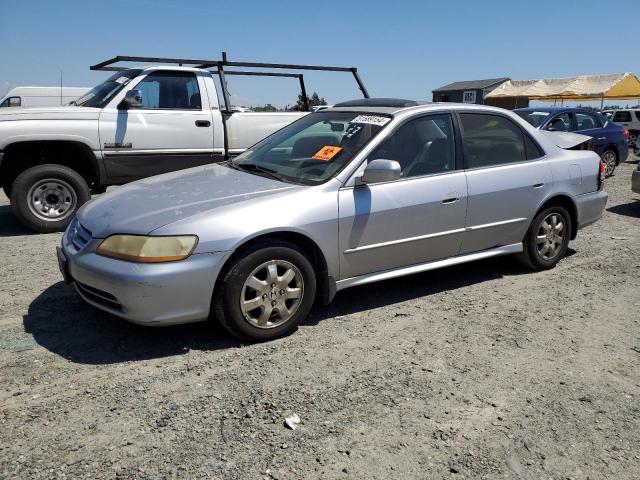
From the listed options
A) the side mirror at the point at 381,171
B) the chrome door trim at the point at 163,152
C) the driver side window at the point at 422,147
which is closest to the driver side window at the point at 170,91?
the chrome door trim at the point at 163,152

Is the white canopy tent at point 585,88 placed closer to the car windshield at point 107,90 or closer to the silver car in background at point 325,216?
the silver car in background at point 325,216

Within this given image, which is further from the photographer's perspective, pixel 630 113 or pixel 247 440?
pixel 630 113

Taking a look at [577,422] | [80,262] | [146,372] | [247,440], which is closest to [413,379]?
[577,422]

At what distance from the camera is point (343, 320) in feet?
12.7


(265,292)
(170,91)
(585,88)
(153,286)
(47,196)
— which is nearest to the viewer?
(153,286)

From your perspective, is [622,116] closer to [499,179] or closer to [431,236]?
[499,179]

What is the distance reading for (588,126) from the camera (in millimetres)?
11211

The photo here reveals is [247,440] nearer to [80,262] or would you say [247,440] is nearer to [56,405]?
[56,405]

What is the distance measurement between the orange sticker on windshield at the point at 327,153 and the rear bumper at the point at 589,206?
2.52 metres

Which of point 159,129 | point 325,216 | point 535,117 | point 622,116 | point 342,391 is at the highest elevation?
point 622,116

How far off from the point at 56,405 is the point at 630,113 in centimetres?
2282

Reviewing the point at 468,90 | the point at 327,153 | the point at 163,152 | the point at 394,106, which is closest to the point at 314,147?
the point at 327,153

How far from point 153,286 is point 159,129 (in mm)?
3996

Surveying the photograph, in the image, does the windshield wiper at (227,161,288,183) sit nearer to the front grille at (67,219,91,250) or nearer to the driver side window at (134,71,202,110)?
the front grille at (67,219,91,250)
